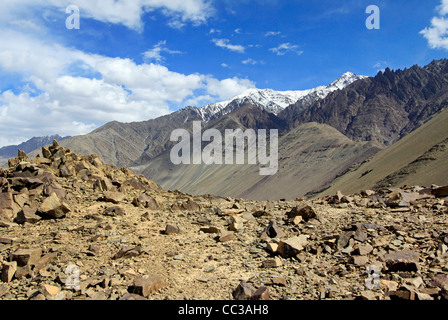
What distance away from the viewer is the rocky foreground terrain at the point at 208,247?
6512mm

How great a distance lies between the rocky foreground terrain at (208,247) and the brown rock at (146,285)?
0.07ft

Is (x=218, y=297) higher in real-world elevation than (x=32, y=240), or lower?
lower

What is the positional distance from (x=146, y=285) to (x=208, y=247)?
8.28ft

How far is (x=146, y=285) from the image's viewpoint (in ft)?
21.1

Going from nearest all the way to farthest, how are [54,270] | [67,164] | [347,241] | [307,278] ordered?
[307,278] < [54,270] < [347,241] < [67,164]

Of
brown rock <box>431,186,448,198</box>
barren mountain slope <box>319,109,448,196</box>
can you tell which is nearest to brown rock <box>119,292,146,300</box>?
brown rock <box>431,186,448,198</box>

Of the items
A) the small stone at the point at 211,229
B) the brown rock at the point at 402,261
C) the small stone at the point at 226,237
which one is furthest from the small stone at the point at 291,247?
the small stone at the point at 211,229

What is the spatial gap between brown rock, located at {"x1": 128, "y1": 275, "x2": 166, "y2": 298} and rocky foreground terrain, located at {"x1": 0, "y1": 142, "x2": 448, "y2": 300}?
0.02m

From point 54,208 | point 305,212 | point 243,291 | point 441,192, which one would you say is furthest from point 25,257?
point 441,192

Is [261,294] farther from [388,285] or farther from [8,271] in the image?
[8,271]

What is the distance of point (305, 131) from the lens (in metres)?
156
